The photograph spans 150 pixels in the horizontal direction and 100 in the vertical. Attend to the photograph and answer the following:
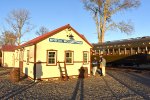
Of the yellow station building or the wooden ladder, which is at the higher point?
the yellow station building

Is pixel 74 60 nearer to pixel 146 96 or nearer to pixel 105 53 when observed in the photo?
pixel 146 96

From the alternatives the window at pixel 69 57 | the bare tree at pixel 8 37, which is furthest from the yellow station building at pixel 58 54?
the bare tree at pixel 8 37

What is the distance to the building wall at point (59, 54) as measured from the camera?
58.6 ft

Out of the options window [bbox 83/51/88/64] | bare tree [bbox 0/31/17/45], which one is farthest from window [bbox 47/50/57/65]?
bare tree [bbox 0/31/17/45]

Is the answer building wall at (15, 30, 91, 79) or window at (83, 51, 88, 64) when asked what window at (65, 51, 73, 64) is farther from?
window at (83, 51, 88, 64)

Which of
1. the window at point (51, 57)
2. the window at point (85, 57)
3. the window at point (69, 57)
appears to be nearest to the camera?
the window at point (51, 57)

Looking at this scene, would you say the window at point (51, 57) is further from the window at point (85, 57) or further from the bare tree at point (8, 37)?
the bare tree at point (8, 37)

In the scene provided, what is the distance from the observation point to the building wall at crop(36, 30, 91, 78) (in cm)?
1786

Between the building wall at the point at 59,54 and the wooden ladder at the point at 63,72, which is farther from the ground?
the building wall at the point at 59,54

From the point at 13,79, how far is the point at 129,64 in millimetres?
21154

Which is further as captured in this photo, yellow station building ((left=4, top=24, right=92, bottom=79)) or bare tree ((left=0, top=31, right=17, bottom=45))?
bare tree ((left=0, top=31, right=17, bottom=45))

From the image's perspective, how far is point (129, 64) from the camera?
113 ft

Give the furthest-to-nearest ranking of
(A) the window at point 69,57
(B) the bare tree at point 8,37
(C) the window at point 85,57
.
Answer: (B) the bare tree at point 8,37 < (C) the window at point 85,57 < (A) the window at point 69,57

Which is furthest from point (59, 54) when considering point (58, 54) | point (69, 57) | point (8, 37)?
point (8, 37)
